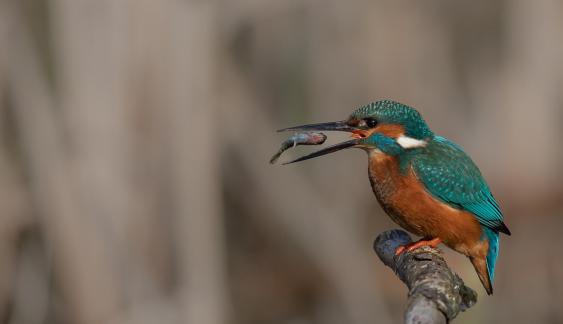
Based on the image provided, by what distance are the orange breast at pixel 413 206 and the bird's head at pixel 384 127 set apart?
0.06 meters

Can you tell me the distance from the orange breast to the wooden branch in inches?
5.0

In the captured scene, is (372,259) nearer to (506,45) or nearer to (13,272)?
(506,45)

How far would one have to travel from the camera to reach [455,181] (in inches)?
136

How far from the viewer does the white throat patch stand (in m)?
3.39

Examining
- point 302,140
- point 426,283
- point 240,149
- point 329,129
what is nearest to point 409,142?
point 329,129

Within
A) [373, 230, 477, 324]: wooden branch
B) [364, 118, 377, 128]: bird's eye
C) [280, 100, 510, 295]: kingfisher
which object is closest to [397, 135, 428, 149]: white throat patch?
[280, 100, 510, 295]: kingfisher

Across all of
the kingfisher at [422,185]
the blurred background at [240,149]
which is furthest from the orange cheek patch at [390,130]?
the blurred background at [240,149]

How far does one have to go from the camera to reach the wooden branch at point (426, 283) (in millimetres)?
1837

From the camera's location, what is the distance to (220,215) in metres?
5.00

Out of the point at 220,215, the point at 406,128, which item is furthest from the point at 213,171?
the point at 406,128

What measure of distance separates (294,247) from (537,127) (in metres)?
1.61

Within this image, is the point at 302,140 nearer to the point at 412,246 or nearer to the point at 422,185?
the point at 412,246

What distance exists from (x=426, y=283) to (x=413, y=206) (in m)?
1.20

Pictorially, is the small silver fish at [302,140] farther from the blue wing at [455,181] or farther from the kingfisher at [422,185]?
the blue wing at [455,181]
